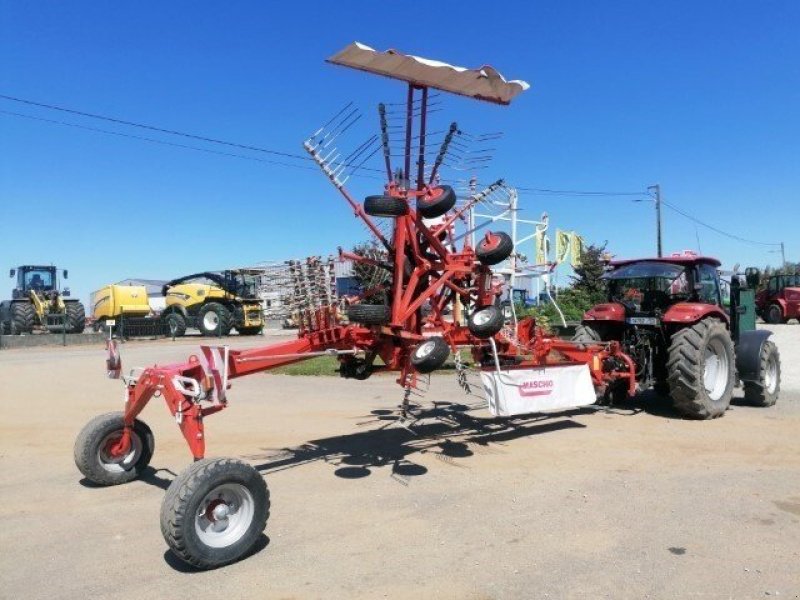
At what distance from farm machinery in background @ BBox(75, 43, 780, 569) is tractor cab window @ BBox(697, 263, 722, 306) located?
2566mm

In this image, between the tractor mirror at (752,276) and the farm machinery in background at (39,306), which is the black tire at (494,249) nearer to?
the tractor mirror at (752,276)

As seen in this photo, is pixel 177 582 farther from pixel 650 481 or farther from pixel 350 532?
pixel 650 481

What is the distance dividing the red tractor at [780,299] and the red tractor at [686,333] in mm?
21498

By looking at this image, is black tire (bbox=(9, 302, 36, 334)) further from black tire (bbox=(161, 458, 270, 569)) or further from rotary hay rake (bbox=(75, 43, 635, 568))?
black tire (bbox=(161, 458, 270, 569))

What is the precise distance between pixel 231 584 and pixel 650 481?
3.82 metres

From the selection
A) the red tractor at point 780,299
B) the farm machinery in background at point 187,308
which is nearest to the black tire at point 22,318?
the farm machinery in background at point 187,308

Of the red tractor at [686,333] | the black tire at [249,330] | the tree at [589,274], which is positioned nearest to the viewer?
the red tractor at [686,333]

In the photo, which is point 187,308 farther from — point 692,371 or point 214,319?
point 692,371

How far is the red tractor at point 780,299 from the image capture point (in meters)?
29.0

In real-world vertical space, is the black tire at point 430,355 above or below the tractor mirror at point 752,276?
below

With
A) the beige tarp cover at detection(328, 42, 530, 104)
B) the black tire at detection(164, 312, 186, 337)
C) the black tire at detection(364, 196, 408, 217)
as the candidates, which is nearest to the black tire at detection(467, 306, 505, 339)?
the black tire at detection(364, 196, 408, 217)

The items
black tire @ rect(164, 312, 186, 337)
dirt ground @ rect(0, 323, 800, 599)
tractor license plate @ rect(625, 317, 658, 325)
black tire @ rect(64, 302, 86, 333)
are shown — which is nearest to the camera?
dirt ground @ rect(0, 323, 800, 599)

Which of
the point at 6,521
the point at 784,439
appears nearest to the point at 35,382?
the point at 6,521

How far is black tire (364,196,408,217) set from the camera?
6207 millimetres
